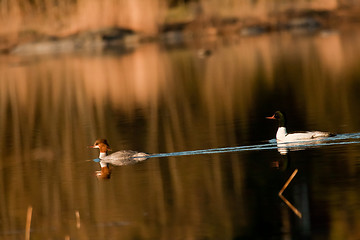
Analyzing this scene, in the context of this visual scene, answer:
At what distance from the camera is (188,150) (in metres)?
13.6

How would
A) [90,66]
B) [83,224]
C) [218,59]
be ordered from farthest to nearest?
[90,66] → [218,59] → [83,224]

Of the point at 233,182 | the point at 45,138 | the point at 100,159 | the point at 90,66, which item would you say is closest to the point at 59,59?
the point at 90,66

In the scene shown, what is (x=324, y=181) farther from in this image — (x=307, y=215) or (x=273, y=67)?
(x=273, y=67)

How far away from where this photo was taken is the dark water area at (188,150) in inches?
352

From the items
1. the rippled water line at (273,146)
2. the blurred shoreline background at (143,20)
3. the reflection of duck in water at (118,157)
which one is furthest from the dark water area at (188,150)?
the blurred shoreline background at (143,20)

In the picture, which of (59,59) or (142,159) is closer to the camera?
(142,159)

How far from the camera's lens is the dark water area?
894 centimetres

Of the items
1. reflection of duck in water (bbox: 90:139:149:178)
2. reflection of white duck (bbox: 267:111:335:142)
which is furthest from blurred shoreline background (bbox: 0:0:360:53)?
reflection of white duck (bbox: 267:111:335:142)

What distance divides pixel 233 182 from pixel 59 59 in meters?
30.5

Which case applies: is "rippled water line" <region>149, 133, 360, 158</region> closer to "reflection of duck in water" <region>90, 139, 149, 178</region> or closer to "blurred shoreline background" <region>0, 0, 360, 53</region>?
"reflection of duck in water" <region>90, 139, 149, 178</region>

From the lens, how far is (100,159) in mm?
13523

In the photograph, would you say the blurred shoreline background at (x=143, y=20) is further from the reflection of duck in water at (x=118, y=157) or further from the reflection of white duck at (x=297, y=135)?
the reflection of white duck at (x=297, y=135)

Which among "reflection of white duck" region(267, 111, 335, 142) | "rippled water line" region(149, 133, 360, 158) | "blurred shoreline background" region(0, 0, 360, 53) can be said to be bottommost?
"rippled water line" region(149, 133, 360, 158)

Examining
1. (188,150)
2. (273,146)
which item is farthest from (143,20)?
(273,146)
